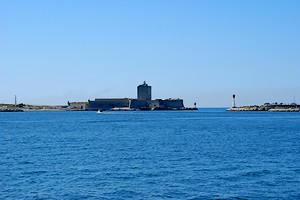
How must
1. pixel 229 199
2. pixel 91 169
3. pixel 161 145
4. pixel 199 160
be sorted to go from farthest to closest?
pixel 161 145
pixel 199 160
pixel 91 169
pixel 229 199

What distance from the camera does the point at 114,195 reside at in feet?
78.2

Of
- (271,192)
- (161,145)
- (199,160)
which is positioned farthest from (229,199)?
(161,145)

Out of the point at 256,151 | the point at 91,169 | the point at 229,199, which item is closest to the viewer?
the point at 229,199

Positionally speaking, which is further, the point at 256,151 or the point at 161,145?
the point at 161,145

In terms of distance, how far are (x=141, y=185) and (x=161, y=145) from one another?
2315 centimetres

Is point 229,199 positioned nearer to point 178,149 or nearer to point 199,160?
point 199,160

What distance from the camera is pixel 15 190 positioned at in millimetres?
24922

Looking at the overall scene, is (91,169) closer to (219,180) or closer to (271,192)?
(219,180)

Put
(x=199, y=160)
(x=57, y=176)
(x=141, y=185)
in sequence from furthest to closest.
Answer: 1. (x=199, y=160)
2. (x=57, y=176)
3. (x=141, y=185)

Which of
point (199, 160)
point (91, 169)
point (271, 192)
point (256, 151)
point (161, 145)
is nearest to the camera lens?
point (271, 192)

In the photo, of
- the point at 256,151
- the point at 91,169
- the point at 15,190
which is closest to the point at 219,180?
the point at 91,169

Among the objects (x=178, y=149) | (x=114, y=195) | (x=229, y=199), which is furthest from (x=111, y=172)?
(x=178, y=149)

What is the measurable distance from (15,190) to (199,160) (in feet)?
49.3

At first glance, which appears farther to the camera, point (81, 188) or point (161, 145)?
point (161, 145)
